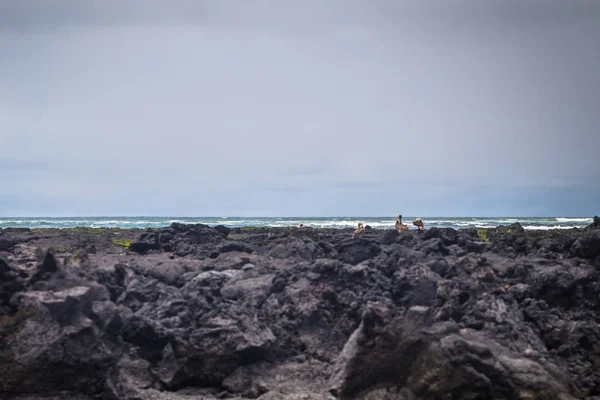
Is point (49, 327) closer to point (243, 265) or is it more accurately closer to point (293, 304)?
point (293, 304)

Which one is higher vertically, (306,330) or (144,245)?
(144,245)

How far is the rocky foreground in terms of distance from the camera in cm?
1126

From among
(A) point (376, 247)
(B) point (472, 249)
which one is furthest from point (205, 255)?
(B) point (472, 249)

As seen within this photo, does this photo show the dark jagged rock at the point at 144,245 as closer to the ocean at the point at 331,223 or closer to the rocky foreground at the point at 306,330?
the rocky foreground at the point at 306,330

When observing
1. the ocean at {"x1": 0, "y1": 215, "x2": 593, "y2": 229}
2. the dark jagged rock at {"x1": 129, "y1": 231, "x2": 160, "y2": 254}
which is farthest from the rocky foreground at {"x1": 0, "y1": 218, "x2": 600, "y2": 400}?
the ocean at {"x1": 0, "y1": 215, "x2": 593, "y2": 229}

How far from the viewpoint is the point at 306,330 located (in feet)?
45.3

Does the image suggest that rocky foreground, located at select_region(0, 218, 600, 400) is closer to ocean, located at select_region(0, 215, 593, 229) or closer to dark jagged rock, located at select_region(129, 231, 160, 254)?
dark jagged rock, located at select_region(129, 231, 160, 254)

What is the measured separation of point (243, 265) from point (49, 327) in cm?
691

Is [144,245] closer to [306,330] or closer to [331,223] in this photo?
[306,330]

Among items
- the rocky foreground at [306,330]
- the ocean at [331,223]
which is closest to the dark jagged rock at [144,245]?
the rocky foreground at [306,330]

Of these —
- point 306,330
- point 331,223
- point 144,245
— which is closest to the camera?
point 306,330

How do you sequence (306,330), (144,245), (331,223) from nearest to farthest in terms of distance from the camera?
1. (306,330)
2. (144,245)
3. (331,223)

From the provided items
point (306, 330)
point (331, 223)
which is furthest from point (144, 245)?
point (331, 223)

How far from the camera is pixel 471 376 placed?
10711 millimetres
